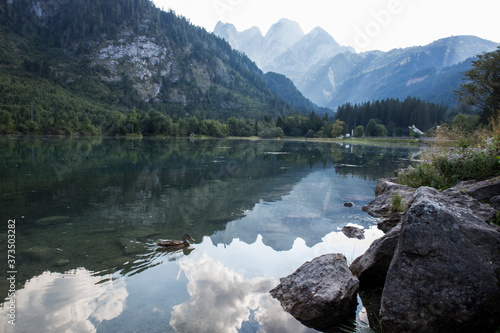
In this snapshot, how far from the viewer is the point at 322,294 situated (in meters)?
6.40

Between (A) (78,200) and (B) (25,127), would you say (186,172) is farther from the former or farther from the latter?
(B) (25,127)

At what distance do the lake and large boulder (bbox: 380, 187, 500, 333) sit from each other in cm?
127

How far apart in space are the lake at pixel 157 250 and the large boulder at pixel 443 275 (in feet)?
4.16

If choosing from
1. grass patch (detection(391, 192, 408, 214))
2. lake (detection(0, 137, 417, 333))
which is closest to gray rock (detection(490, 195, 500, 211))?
lake (detection(0, 137, 417, 333))

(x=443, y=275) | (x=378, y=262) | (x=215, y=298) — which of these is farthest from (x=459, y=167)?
(x=215, y=298)

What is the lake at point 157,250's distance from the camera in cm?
660

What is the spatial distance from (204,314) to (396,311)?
13.1 feet

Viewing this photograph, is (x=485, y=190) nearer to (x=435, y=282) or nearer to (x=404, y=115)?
(x=435, y=282)

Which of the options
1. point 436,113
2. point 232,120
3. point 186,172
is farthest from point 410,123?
point 186,172

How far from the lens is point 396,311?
5.31 metres

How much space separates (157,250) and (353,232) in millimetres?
7600

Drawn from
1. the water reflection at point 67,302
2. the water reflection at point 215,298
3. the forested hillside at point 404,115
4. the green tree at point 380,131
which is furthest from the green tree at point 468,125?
the forested hillside at point 404,115

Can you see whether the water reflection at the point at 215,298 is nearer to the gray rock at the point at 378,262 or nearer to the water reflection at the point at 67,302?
the water reflection at the point at 67,302

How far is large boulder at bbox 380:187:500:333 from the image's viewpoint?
4855 mm
